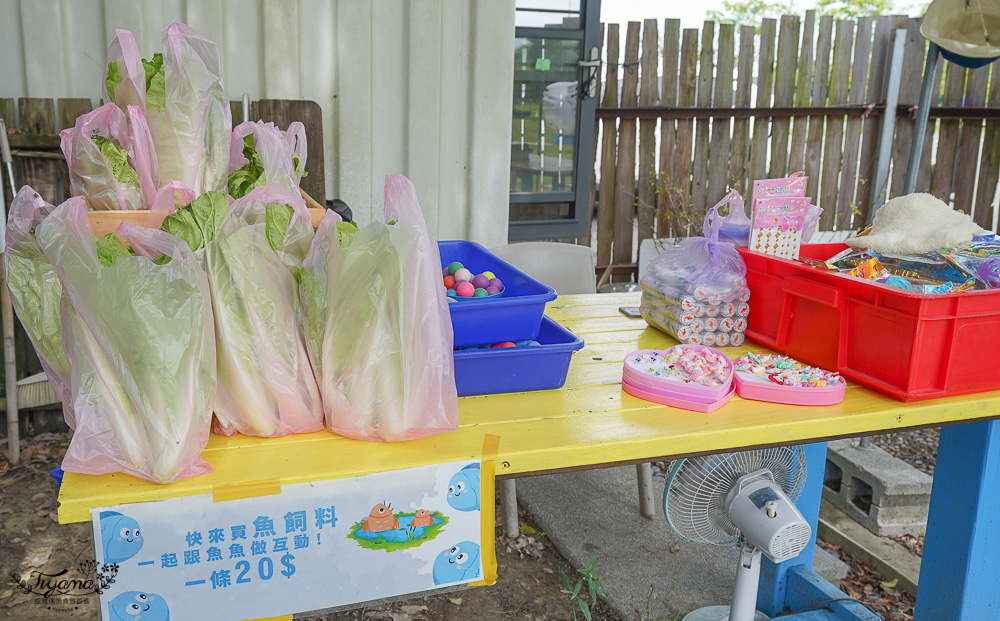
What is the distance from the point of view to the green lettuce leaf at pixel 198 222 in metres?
1.33

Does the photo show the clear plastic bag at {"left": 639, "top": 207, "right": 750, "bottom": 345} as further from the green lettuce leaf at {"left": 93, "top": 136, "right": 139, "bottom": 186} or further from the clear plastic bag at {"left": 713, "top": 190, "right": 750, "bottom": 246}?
the green lettuce leaf at {"left": 93, "top": 136, "right": 139, "bottom": 186}

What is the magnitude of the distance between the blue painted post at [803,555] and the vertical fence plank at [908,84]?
4147 millimetres

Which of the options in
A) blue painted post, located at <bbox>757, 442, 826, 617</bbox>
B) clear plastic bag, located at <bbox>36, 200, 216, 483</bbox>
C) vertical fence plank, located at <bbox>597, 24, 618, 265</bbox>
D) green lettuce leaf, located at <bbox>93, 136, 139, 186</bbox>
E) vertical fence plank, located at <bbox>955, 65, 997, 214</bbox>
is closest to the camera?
clear plastic bag, located at <bbox>36, 200, 216, 483</bbox>

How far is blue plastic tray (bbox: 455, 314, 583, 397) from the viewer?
1.64 meters

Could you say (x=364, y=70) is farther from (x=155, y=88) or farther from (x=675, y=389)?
(x=675, y=389)

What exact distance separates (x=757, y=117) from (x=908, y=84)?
1193 mm

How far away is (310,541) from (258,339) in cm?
36

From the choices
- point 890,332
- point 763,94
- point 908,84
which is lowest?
point 890,332

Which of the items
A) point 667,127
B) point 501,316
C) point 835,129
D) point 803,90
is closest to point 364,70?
point 667,127

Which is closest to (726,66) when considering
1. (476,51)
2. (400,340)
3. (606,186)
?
(606,186)

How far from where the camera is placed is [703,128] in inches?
209

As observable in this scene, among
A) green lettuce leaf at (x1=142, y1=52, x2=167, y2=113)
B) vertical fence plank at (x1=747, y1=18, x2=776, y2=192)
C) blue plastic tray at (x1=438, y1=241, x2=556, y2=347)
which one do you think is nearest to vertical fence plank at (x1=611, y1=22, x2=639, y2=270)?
vertical fence plank at (x1=747, y1=18, x2=776, y2=192)

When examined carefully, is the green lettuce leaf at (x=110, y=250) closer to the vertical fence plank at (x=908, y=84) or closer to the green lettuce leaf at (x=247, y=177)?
the green lettuce leaf at (x=247, y=177)

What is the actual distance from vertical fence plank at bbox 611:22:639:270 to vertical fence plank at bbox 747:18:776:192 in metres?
0.89
